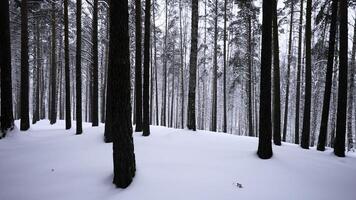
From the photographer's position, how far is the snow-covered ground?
16.5 ft

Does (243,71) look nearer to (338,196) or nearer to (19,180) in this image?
(338,196)

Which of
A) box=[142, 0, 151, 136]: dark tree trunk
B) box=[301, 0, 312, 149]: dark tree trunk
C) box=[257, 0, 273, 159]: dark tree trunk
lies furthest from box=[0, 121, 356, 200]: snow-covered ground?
box=[301, 0, 312, 149]: dark tree trunk

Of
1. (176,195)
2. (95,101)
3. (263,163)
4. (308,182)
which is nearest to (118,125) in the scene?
(176,195)

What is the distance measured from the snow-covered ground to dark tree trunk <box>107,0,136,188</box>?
46 centimetres

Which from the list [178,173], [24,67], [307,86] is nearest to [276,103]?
[307,86]

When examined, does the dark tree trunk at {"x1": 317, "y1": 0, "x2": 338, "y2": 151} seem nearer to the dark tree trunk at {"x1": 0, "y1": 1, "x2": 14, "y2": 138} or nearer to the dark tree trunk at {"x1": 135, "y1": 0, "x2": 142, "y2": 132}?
the dark tree trunk at {"x1": 135, "y1": 0, "x2": 142, "y2": 132}

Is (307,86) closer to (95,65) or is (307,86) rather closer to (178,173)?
(178,173)

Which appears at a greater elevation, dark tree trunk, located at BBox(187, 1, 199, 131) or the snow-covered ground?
dark tree trunk, located at BBox(187, 1, 199, 131)

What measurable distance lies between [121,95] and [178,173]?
2374mm

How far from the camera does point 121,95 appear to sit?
5148 mm

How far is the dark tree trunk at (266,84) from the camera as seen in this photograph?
21.8 ft

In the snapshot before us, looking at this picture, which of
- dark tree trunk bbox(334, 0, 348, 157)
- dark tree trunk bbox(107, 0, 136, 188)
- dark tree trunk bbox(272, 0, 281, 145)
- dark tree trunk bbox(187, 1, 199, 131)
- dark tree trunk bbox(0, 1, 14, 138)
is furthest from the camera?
dark tree trunk bbox(187, 1, 199, 131)

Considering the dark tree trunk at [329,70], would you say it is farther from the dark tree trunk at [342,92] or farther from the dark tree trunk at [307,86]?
the dark tree trunk at [307,86]

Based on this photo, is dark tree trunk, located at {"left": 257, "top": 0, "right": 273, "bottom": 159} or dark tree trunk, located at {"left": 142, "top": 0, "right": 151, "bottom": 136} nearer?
dark tree trunk, located at {"left": 257, "top": 0, "right": 273, "bottom": 159}
